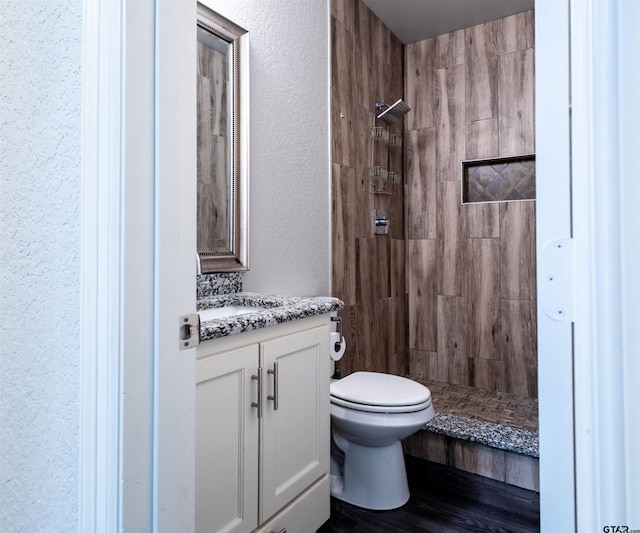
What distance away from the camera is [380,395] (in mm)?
1882

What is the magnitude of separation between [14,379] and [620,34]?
1063mm

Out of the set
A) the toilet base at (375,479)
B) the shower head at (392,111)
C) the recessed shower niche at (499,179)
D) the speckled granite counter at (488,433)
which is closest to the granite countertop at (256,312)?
the toilet base at (375,479)

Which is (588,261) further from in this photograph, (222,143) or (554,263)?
(222,143)

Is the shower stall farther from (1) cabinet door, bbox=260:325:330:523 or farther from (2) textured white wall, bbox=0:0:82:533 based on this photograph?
(2) textured white wall, bbox=0:0:82:533

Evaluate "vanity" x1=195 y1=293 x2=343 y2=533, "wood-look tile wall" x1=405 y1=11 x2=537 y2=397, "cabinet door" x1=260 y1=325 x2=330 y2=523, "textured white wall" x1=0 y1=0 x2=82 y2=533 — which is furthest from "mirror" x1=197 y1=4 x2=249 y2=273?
"wood-look tile wall" x1=405 y1=11 x2=537 y2=397

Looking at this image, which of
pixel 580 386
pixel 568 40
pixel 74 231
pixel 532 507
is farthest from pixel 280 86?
pixel 532 507

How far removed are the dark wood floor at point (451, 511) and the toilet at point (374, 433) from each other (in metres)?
0.07

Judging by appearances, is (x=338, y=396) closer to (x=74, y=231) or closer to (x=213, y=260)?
(x=213, y=260)

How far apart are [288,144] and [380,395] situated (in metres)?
1.23

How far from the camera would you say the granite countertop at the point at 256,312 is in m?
1.16

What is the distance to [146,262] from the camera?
0.64 metres

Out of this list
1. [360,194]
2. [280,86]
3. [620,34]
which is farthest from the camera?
[360,194]

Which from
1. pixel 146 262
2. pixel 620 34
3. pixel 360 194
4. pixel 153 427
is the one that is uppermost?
pixel 360 194

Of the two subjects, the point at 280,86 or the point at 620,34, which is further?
the point at 280,86
